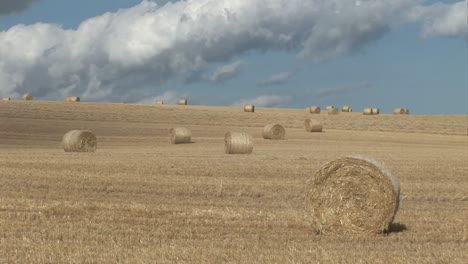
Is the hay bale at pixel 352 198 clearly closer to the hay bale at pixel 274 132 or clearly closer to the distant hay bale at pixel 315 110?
the hay bale at pixel 274 132

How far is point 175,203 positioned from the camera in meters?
15.0

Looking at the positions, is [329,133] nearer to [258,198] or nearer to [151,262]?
[258,198]

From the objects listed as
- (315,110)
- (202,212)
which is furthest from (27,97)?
(202,212)

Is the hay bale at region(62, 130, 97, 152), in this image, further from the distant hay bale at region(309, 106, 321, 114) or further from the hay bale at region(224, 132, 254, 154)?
the distant hay bale at region(309, 106, 321, 114)

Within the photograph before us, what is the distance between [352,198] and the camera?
12477 mm

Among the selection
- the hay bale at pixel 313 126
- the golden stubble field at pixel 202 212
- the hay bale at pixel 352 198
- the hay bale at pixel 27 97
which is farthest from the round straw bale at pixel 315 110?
the hay bale at pixel 352 198

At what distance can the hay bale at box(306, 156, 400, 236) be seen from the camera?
475 inches

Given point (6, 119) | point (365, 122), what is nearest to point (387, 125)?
point (365, 122)

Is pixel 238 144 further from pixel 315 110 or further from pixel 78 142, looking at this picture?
pixel 315 110

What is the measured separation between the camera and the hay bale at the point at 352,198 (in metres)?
12.1

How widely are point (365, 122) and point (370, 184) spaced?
4322cm

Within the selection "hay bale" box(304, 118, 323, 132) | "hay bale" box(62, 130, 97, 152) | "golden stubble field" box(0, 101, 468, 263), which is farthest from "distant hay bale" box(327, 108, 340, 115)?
"hay bale" box(62, 130, 97, 152)

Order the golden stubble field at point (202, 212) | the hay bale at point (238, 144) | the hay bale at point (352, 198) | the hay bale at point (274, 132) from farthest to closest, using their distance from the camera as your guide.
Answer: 1. the hay bale at point (274, 132)
2. the hay bale at point (238, 144)
3. the hay bale at point (352, 198)
4. the golden stubble field at point (202, 212)

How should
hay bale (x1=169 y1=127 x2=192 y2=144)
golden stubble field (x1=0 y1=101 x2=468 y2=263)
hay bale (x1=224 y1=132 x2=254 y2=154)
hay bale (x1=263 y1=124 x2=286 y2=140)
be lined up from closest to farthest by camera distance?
golden stubble field (x1=0 y1=101 x2=468 y2=263) < hay bale (x1=224 y1=132 x2=254 y2=154) < hay bale (x1=169 y1=127 x2=192 y2=144) < hay bale (x1=263 y1=124 x2=286 y2=140)
